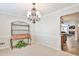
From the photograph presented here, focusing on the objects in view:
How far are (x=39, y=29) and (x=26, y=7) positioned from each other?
0.46 meters

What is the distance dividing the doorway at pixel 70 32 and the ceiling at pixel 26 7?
21cm

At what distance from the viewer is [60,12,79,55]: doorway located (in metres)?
1.45

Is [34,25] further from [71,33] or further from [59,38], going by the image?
[71,33]

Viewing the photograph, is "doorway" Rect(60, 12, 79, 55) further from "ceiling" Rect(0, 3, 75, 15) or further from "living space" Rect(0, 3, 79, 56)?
"ceiling" Rect(0, 3, 75, 15)

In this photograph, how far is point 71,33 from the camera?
4.82 ft

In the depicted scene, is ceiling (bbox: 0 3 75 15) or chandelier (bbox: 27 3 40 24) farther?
chandelier (bbox: 27 3 40 24)

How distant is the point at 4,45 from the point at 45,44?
0.72m

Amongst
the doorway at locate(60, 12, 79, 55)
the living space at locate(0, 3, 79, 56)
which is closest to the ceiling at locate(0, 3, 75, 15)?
the living space at locate(0, 3, 79, 56)

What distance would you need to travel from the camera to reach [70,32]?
1475 mm

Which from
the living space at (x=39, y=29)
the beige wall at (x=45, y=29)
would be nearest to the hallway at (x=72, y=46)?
the living space at (x=39, y=29)

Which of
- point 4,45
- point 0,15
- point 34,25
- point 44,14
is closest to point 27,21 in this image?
point 34,25

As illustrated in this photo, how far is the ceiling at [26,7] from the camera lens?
1.42 meters

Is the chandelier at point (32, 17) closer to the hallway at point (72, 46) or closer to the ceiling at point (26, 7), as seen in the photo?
the ceiling at point (26, 7)

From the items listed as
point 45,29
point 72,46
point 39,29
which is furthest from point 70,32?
point 39,29
